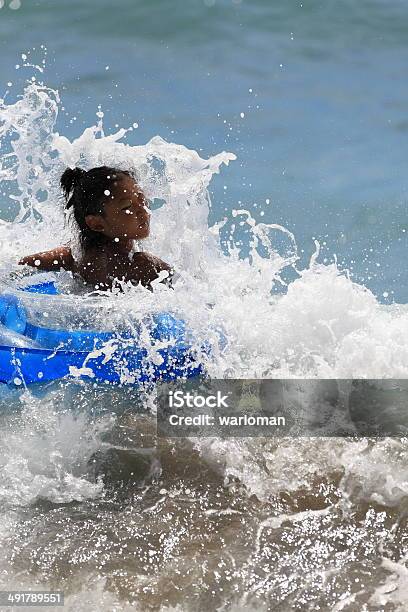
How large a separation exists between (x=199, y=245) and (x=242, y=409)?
3.18 ft

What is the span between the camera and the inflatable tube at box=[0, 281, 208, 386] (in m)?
2.62

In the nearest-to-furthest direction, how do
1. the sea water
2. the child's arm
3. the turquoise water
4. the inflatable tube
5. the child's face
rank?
the sea water → the inflatable tube → the child's face → the child's arm → the turquoise water

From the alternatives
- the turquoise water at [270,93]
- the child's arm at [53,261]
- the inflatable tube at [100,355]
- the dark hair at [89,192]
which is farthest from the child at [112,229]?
the turquoise water at [270,93]

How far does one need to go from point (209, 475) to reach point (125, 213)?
1.13m

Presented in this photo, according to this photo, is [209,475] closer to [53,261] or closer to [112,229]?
[112,229]

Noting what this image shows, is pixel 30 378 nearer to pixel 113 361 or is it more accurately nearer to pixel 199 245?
pixel 113 361

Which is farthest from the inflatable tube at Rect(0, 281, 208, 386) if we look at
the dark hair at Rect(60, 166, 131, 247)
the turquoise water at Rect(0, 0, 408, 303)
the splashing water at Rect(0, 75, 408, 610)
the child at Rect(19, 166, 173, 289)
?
the turquoise water at Rect(0, 0, 408, 303)

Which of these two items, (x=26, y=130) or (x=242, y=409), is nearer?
(x=242, y=409)

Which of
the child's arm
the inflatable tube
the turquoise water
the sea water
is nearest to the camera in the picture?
the sea water

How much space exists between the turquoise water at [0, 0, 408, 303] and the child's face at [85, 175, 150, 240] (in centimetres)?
183

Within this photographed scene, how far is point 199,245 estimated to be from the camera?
331 centimetres

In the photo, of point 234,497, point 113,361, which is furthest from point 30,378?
point 234,497

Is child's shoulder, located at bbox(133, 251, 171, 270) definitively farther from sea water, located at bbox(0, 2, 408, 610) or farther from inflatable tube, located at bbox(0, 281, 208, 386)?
inflatable tube, located at bbox(0, 281, 208, 386)

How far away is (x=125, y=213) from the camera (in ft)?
9.89
